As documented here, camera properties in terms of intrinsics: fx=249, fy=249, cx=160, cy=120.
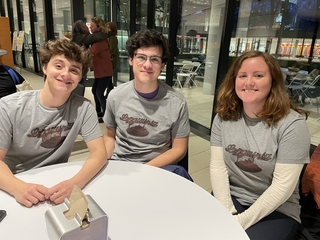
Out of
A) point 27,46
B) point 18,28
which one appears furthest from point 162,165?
point 18,28

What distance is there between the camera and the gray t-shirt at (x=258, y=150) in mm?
1173

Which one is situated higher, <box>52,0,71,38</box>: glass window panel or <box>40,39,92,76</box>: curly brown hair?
<box>52,0,71,38</box>: glass window panel

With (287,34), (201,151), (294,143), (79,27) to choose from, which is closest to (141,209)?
(294,143)

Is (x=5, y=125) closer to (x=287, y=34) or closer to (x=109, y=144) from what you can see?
(x=109, y=144)

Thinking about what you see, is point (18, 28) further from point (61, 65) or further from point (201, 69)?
point (61, 65)

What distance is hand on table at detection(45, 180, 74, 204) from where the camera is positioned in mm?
931

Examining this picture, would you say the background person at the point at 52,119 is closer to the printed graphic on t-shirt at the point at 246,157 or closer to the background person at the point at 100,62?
the printed graphic on t-shirt at the point at 246,157

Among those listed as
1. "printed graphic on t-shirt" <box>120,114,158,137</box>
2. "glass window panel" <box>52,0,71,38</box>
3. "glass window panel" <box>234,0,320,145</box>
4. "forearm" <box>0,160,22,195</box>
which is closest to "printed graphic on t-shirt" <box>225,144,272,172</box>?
"printed graphic on t-shirt" <box>120,114,158,137</box>

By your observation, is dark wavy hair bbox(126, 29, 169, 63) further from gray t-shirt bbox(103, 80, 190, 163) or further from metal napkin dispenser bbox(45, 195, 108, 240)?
metal napkin dispenser bbox(45, 195, 108, 240)

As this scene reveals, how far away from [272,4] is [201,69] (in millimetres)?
1354

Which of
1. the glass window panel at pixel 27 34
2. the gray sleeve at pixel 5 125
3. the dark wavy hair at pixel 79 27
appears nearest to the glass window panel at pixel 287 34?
the dark wavy hair at pixel 79 27

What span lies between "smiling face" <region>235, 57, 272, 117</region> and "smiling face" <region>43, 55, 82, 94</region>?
2.85ft

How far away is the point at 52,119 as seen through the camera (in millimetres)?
1292

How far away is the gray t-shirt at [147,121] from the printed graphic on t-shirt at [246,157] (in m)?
0.34
